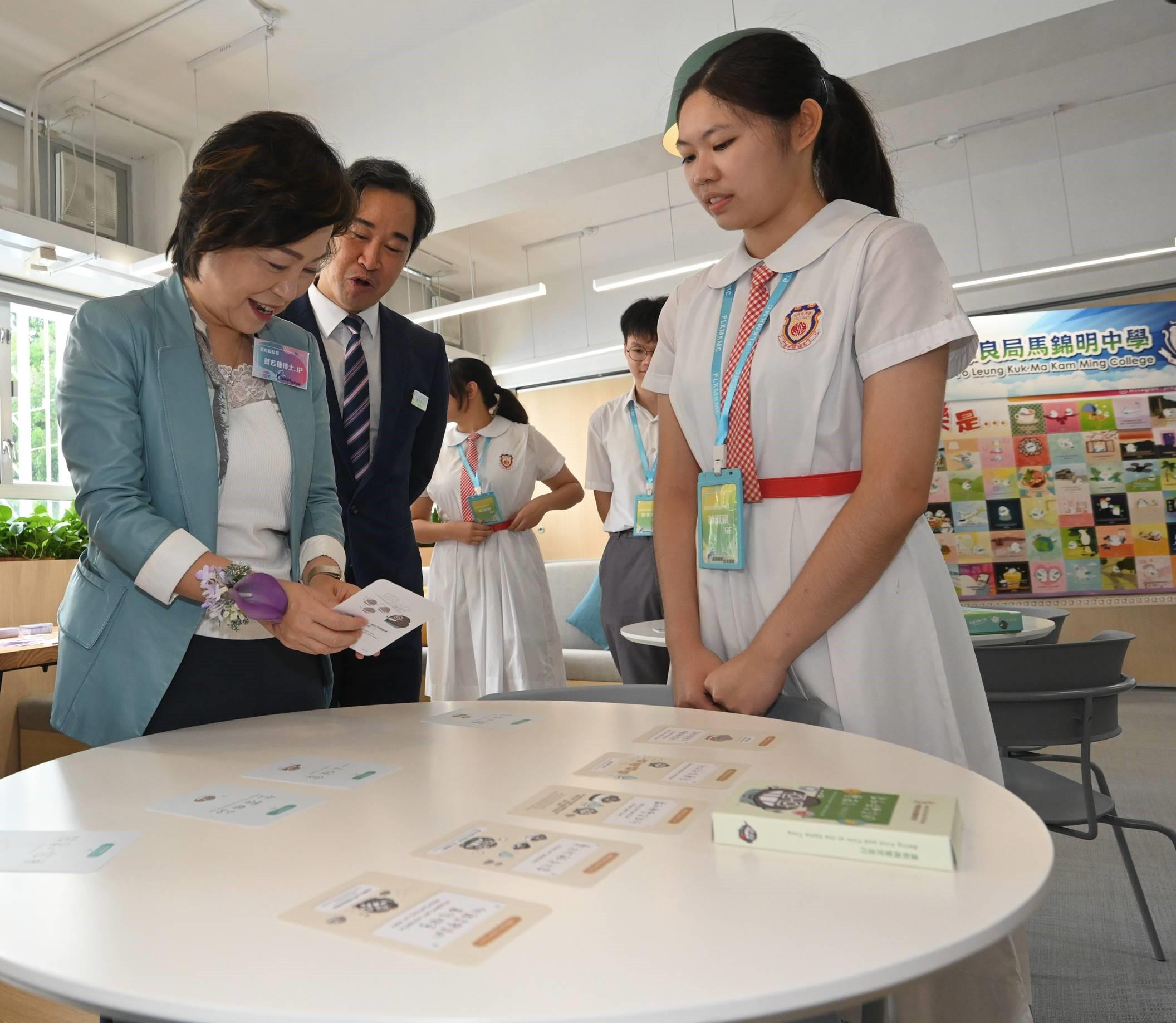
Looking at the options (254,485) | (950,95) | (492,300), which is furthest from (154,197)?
(254,485)

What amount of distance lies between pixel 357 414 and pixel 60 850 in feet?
4.62

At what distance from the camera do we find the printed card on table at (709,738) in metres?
1.03

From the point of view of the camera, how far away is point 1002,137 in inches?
284

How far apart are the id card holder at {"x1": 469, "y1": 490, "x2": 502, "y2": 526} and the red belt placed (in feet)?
8.71

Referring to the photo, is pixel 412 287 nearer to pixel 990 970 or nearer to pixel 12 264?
pixel 12 264

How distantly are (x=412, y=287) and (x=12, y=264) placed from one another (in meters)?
4.31

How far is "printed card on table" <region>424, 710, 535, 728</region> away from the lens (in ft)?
4.15

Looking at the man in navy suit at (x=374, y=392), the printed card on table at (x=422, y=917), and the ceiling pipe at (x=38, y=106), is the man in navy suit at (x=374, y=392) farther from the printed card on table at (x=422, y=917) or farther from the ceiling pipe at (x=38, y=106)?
the ceiling pipe at (x=38, y=106)

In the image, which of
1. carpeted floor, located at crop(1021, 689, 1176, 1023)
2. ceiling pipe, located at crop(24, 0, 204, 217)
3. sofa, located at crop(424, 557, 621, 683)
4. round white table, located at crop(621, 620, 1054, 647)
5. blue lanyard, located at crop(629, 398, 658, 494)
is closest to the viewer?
carpeted floor, located at crop(1021, 689, 1176, 1023)

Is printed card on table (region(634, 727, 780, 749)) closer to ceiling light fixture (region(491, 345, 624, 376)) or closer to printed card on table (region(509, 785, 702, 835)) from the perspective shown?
printed card on table (region(509, 785, 702, 835))

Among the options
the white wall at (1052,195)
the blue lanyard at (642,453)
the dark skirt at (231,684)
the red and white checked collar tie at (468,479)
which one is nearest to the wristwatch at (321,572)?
the dark skirt at (231,684)

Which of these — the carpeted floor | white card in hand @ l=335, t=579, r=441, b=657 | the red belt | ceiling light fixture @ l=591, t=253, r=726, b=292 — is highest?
ceiling light fixture @ l=591, t=253, r=726, b=292

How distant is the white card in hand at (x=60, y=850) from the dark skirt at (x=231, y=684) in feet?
1.94

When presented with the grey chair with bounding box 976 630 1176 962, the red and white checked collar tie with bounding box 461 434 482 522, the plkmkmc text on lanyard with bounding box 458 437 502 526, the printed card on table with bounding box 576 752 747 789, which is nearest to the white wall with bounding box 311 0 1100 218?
the red and white checked collar tie with bounding box 461 434 482 522
